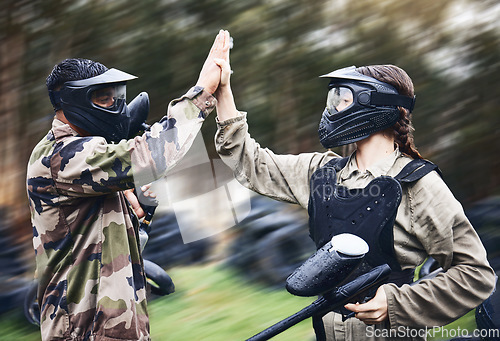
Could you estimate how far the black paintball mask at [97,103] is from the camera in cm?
264

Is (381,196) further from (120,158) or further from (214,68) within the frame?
(120,158)

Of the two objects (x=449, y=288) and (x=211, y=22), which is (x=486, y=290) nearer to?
(x=449, y=288)

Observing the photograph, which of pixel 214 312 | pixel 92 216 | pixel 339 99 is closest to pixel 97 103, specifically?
pixel 92 216

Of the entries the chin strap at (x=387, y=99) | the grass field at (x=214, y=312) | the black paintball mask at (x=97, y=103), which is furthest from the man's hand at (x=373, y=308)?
the grass field at (x=214, y=312)

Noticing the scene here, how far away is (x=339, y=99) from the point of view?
273 cm

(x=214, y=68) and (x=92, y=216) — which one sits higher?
(x=214, y=68)

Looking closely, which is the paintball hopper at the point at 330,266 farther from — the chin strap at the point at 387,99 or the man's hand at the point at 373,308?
the chin strap at the point at 387,99

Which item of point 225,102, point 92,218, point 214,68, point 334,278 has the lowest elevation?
point 334,278

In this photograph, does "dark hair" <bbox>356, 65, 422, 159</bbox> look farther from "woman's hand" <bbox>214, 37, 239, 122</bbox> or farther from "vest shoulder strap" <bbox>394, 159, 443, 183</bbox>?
"woman's hand" <bbox>214, 37, 239, 122</bbox>

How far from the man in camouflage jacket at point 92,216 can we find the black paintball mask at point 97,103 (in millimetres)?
84

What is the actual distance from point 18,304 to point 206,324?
146 cm

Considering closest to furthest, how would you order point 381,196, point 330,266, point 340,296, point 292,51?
point 330,266 → point 340,296 → point 381,196 → point 292,51

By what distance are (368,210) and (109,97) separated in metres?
1.12

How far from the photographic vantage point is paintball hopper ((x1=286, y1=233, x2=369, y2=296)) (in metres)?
2.27
